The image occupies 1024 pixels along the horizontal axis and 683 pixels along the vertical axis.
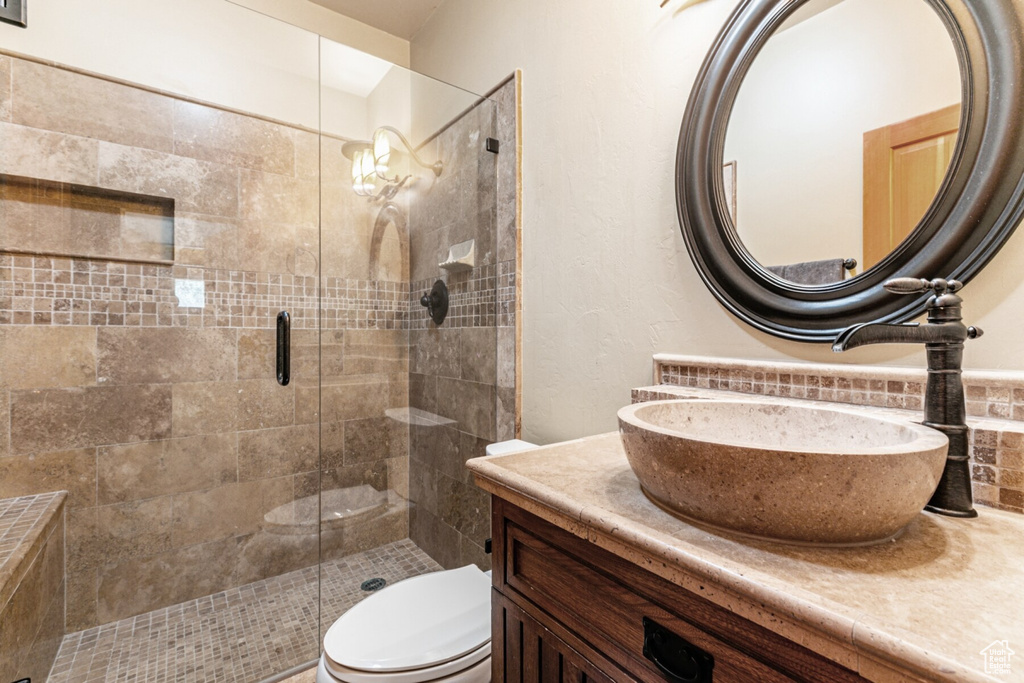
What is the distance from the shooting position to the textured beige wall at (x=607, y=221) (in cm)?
106

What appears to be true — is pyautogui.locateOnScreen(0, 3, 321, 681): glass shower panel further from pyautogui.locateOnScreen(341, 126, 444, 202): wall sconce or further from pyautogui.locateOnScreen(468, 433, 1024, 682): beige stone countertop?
pyautogui.locateOnScreen(468, 433, 1024, 682): beige stone countertop

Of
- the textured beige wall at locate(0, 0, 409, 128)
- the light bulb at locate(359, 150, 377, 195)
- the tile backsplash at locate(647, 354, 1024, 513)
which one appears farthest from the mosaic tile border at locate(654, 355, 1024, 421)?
the textured beige wall at locate(0, 0, 409, 128)

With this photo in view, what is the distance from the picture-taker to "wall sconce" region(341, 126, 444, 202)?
1894mm

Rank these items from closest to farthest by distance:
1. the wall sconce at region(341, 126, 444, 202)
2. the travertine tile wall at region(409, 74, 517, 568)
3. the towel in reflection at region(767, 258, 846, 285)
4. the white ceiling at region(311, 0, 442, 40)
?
the towel in reflection at region(767, 258, 846, 285)
the travertine tile wall at region(409, 74, 517, 568)
the wall sconce at region(341, 126, 444, 202)
the white ceiling at region(311, 0, 442, 40)

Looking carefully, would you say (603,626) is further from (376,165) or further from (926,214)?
(376,165)

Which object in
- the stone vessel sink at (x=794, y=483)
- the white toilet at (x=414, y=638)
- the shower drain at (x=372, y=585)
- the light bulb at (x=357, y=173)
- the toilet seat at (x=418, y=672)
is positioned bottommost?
the shower drain at (x=372, y=585)

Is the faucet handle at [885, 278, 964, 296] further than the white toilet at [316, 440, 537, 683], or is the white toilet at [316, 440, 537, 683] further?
the white toilet at [316, 440, 537, 683]

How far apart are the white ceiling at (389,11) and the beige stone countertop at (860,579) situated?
243cm

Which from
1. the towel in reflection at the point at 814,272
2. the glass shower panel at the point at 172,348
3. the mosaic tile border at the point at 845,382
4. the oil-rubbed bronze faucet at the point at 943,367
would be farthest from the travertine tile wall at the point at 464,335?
the oil-rubbed bronze faucet at the point at 943,367

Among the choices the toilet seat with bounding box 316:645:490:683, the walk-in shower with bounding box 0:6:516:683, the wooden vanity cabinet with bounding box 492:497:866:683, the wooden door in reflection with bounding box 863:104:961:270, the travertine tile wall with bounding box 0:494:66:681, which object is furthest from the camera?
the walk-in shower with bounding box 0:6:516:683

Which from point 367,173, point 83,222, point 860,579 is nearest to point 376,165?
point 367,173

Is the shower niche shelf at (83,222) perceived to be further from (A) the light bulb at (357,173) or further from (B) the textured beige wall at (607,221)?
(B) the textured beige wall at (607,221)

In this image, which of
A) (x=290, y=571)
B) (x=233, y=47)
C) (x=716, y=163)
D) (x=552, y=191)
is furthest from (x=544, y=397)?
(x=233, y=47)

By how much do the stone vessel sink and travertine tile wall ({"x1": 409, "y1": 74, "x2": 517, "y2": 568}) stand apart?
118 cm
